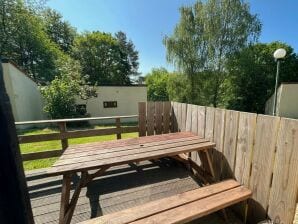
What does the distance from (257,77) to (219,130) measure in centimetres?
1294

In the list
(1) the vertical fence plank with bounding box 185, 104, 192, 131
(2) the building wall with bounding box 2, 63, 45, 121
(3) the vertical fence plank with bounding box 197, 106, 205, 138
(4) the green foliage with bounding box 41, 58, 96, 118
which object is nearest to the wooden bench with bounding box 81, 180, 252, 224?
(3) the vertical fence plank with bounding box 197, 106, 205, 138

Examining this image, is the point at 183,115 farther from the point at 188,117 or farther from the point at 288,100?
the point at 288,100

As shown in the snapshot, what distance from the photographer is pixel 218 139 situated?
2400mm

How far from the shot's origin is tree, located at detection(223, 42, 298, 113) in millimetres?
12070

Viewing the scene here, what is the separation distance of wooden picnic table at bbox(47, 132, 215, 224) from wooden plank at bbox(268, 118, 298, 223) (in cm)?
83

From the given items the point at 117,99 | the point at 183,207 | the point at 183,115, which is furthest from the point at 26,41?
the point at 183,207

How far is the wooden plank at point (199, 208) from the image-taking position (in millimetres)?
1521

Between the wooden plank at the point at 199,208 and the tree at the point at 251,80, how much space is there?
11.6 m

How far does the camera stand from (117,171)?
127 inches

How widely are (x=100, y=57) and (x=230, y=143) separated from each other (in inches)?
872

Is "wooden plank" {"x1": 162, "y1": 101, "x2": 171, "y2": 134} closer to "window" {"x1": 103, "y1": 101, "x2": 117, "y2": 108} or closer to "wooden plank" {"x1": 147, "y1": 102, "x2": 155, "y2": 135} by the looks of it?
"wooden plank" {"x1": 147, "y1": 102, "x2": 155, "y2": 135}

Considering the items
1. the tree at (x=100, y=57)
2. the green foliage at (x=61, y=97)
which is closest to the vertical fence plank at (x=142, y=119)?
the green foliage at (x=61, y=97)

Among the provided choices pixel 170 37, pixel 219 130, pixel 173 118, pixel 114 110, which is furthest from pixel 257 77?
pixel 219 130

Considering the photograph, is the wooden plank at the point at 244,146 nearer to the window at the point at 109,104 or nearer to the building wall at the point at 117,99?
the building wall at the point at 117,99
